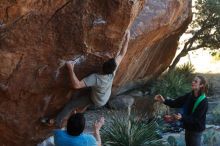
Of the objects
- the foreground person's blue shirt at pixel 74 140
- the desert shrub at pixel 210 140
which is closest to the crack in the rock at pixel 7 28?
the foreground person's blue shirt at pixel 74 140

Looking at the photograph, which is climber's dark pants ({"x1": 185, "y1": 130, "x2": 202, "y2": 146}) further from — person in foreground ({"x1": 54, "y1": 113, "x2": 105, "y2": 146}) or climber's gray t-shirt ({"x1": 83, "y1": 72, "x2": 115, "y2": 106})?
person in foreground ({"x1": 54, "y1": 113, "x2": 105, "y2": 146})

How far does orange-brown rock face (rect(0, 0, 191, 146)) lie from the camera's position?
7250mm

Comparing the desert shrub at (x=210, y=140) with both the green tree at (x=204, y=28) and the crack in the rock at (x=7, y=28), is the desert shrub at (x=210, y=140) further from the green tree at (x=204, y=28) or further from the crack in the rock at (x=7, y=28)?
the green tree at (x=204, y=28)

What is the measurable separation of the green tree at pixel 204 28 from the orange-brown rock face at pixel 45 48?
11.5 m

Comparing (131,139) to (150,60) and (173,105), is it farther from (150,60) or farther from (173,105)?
(150,60)

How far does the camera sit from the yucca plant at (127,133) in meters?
9.83

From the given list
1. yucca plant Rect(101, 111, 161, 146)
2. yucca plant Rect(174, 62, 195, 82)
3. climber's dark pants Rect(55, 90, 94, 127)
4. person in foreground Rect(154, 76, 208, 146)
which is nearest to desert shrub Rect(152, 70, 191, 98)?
yucca plant Rect(174, 62, 195, 82)

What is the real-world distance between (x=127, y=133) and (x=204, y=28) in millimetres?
10797

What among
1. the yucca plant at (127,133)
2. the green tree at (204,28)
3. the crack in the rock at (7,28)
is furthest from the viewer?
the green tree at (204,28)

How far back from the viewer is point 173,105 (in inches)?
313

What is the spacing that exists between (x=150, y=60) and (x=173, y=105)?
7761mm

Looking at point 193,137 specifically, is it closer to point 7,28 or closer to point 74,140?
point 74,140

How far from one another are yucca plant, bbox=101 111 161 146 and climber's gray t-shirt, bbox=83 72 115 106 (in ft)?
6.95

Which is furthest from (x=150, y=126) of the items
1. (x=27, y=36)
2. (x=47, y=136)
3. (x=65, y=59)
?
(x=27, y=36)
